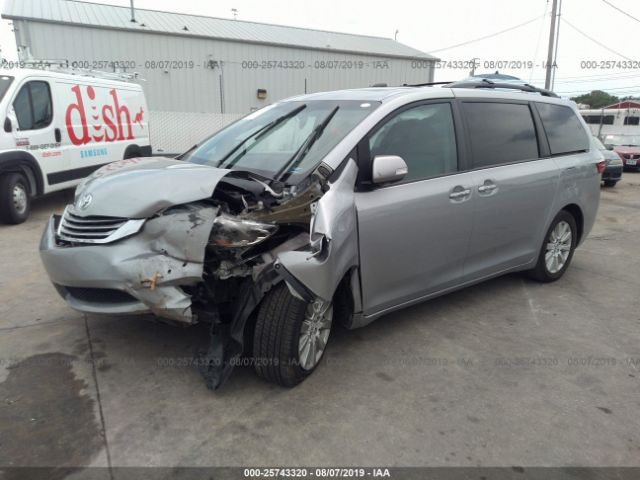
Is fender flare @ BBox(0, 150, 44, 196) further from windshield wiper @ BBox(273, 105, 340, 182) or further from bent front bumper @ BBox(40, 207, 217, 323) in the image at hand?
windshield wiper @ BBox(273, 105, 340, 182)

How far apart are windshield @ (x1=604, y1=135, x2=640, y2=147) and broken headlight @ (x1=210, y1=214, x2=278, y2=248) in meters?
22.3

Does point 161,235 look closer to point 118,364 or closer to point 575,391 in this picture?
point 118,364

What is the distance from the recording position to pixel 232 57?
1875 cm

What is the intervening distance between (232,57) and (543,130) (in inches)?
647

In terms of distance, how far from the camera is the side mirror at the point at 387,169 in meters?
3.00

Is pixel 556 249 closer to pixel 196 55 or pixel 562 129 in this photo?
pixel 562 129

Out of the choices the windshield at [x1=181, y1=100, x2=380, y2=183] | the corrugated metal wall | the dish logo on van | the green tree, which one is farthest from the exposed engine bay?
the green tree

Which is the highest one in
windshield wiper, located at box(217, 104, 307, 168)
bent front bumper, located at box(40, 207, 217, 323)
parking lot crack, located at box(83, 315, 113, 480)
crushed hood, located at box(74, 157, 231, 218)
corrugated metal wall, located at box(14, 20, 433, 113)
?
corrugated metal wall, located at box(14, 20, 433, 113)

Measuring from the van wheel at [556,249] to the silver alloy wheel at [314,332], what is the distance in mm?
2628

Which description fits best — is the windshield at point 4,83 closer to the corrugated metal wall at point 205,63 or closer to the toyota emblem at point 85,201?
the toyota emblem at point 85,201

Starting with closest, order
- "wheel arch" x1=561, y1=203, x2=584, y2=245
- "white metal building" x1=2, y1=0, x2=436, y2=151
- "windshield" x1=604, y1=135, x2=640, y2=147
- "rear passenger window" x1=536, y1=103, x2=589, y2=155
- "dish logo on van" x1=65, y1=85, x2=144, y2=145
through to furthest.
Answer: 1. "rear passenger window" x1=536, y1=103, x2=589, y2=155
2. "wheel arch" x1=561, y1=203, x2=584, y2=245
3. "dish logo on van" x1=65, y1=85, x2=144, y2=145
4. "white metal building" x1=2, y1=0, x2=436, y2=151
5. "windshield" x1=604, y1=135, x2=640, y2=147

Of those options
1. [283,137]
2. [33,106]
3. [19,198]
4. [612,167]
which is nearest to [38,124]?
[33,106]

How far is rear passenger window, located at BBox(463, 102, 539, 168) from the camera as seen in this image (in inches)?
151

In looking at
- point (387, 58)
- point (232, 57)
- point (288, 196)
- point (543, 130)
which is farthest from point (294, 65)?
point (288, 196)
